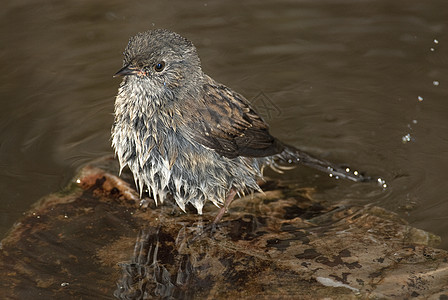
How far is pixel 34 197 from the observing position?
6.29 metres

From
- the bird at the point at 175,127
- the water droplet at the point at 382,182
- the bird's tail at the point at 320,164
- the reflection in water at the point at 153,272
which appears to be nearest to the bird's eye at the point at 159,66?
the bird at the point at 175,127

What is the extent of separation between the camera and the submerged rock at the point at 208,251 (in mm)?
4754

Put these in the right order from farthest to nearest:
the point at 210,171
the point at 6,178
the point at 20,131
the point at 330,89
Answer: the point at 330,89 → the point at 20,131 → the point at 6,178 → the point at 210,171

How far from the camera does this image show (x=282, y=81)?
813 cm

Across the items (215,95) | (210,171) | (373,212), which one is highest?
(215,95)

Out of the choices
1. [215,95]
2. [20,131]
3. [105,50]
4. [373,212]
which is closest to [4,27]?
[105,50]

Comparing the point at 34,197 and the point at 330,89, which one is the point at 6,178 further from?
the point at 330,89

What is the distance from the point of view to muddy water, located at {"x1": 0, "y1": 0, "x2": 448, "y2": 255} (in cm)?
664

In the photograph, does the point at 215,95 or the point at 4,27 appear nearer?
the point at 215,95

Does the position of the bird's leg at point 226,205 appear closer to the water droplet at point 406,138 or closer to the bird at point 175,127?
the bird at point 175,127

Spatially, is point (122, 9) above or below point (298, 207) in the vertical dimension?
above

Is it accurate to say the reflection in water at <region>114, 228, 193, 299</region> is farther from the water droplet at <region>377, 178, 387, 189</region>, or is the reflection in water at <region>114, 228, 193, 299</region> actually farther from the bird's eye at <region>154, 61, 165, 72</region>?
the water droplet at <region>377, 178, 387, 189</region>

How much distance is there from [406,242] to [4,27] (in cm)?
654

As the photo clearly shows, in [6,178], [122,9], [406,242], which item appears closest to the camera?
[406,242]
